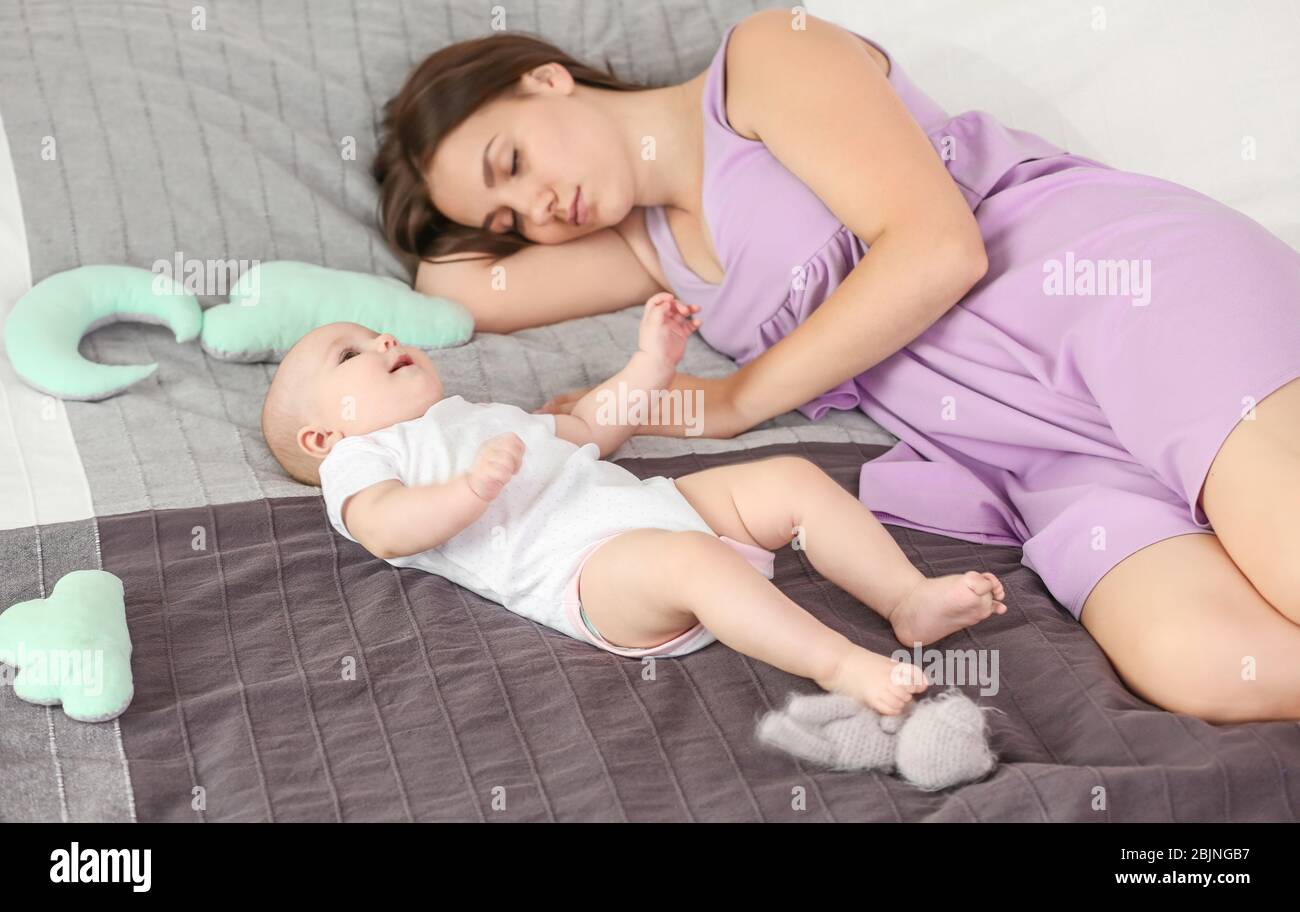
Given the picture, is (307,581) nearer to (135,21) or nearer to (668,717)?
(668,717)

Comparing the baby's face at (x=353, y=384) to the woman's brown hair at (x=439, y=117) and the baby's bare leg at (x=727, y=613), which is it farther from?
the woman's brown hair at (x=439, y=117)

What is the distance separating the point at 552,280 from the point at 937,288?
613mm

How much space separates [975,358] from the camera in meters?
1.52

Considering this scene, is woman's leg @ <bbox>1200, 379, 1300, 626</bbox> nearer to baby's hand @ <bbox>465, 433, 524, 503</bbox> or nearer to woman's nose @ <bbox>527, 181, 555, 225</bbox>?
baby's hand @ <bbox>465, 433, 524, 503</bbox>

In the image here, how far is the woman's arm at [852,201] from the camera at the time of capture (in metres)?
1.48

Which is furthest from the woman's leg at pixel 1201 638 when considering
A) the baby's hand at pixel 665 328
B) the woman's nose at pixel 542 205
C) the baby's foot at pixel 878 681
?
the woman's nose at pixel 542 205

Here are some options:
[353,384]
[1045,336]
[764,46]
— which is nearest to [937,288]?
[1045,336]

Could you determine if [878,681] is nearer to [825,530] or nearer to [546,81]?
[825,530]

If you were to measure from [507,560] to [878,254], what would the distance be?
0.58 metres

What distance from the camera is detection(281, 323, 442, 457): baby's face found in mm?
1351

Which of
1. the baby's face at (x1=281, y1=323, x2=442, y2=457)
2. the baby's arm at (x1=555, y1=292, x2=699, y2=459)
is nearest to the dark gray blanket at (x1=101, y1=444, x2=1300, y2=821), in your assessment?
the baby's face at (x1=281, y1=323, x2=442, y2=457)

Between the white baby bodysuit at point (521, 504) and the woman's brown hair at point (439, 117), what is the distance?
0.54 meters

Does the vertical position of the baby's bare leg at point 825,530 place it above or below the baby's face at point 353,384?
below

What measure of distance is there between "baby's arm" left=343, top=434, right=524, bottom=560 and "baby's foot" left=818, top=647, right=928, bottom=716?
35 centimetres
